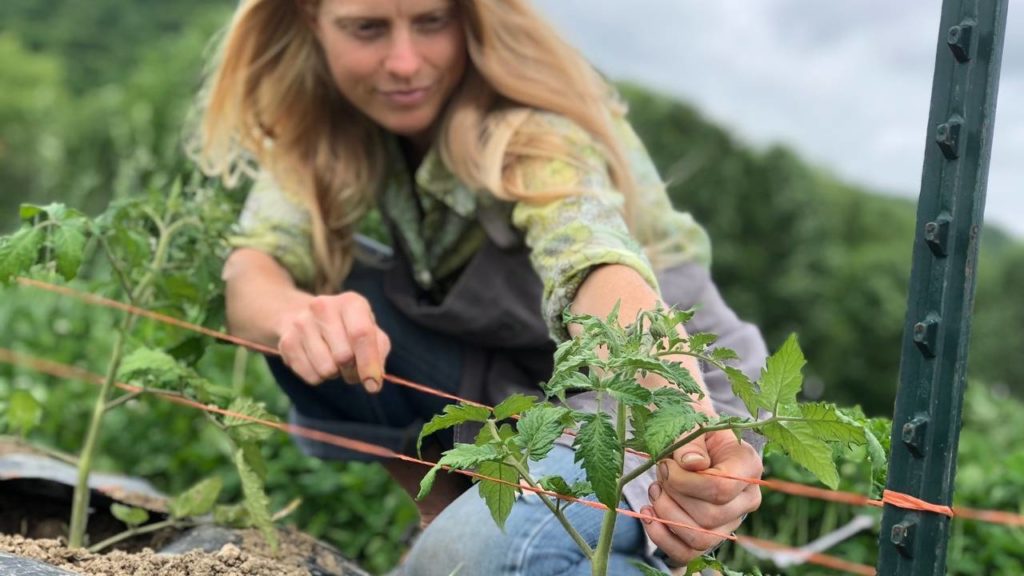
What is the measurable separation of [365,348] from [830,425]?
0.79 metres

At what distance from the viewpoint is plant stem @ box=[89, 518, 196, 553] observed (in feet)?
7.23

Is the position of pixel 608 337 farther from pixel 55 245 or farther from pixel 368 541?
pixel 368 541

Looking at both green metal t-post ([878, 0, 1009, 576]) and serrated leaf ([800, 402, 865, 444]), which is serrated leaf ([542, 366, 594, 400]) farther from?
green metal t-post ([878, 0, 1009, 576])

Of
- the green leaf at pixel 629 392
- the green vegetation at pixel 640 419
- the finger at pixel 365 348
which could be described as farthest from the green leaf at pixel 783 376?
the finger at pixel 365 348

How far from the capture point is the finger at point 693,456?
5.34ft

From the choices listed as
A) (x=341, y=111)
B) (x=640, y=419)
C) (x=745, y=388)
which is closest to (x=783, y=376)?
(x=745, y=388)

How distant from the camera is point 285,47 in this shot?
2705 millimetres

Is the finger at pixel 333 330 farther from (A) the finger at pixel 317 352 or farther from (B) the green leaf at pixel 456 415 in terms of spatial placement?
(B) the green leaf at pixel 456 415

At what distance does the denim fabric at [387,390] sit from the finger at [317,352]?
53cm

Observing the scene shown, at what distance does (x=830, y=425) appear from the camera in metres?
1.46

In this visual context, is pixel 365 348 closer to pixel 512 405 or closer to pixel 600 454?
pixel 512 405

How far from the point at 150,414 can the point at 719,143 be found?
22843 millimetres

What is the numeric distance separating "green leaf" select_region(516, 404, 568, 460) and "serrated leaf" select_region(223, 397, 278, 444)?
744 millimetres

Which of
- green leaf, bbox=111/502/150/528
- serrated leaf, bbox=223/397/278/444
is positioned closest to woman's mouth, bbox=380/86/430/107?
serrated leaf, bbox=223/397/278/444
